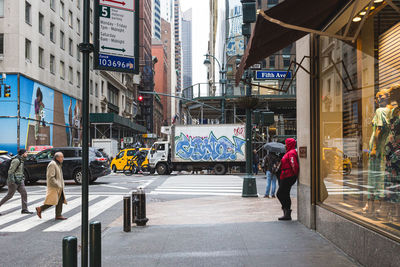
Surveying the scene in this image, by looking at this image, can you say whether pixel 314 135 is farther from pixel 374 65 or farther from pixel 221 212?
pixel 221 212

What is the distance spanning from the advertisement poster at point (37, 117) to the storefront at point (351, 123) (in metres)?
25.4

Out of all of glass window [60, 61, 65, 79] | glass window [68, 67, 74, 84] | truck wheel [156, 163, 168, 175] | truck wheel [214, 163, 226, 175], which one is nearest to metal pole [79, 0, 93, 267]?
truck wheel [214, 163, 226, 175]

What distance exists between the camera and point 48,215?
1084cm

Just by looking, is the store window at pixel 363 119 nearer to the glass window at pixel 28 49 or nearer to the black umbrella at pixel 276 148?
the black umbrella at pixel 276 148

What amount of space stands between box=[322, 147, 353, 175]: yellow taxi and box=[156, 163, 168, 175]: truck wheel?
21.7 meters

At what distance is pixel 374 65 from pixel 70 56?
1553 inches

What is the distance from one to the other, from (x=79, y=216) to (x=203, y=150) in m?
17.9

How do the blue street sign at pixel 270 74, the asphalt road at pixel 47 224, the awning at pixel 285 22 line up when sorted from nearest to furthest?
the awning at pixel 285 22 < the asphalt road at pixel 47 224 < the blue street sign at pixel 270 74

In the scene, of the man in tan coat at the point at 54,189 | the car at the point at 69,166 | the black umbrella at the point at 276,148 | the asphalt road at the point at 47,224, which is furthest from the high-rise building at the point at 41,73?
the black umbrella at the point at 276,148

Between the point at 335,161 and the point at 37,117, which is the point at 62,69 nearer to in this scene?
the point at 37,117

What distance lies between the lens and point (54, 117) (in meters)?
36.4

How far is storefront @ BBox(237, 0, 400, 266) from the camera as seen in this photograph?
477 centimetres

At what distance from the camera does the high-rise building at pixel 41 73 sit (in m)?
28.7

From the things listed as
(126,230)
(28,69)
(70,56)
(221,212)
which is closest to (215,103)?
(28,69)
